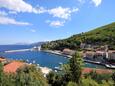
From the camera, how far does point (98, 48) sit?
165375 millimetres

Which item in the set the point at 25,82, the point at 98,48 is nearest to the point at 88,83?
the point at 25,82

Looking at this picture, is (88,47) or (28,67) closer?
(28,67)

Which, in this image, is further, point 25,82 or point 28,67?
point 28,67

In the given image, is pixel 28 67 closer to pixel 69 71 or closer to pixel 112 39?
pixel 69 71

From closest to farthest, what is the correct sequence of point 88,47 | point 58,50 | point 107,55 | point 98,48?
1. point 107,55
2. point 98,48
3. point 88,47
4. point 58,50

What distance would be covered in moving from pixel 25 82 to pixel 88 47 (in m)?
153

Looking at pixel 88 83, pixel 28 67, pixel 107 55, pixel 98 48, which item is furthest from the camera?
pixel 98 48

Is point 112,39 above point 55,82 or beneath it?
above

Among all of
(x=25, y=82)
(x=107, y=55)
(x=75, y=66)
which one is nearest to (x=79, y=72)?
(x=75, y=66)

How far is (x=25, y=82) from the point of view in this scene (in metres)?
26.9

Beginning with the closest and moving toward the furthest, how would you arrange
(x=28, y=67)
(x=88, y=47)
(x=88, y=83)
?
(x=88, y=83), (x=28, y=67), (x=88, y=47)

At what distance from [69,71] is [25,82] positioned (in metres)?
16.0

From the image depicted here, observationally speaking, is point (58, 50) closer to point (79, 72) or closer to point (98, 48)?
point (98, 48)

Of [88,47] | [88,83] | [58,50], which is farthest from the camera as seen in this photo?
[58,50]
